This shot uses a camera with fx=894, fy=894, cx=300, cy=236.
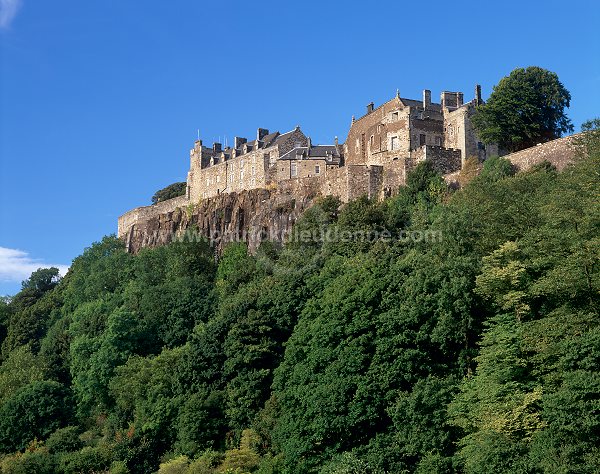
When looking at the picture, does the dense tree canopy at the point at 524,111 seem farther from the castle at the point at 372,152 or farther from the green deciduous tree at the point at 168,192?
the green deciduous tree at the point at 168,192

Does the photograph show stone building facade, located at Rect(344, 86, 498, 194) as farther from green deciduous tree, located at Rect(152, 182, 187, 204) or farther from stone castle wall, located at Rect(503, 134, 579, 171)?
green deciduous tree, located at Rect(152, 182, 187, 204)

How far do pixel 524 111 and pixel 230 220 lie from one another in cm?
2200

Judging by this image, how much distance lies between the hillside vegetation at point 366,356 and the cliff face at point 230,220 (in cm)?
421

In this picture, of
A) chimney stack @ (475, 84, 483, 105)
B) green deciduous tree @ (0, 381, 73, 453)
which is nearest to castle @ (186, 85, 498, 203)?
chimney stack @ (475, 84, 483, 105)

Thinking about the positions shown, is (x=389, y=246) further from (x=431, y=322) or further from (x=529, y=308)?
(x=529, y=308)

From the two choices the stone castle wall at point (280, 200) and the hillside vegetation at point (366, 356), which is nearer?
the hillside vegetation at point (366, 356)

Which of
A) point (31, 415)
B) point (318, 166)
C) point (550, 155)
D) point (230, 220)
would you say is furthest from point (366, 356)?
point (318, 166)

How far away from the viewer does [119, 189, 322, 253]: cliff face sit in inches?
2354

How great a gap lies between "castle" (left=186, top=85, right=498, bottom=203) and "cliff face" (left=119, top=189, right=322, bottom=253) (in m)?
2.15

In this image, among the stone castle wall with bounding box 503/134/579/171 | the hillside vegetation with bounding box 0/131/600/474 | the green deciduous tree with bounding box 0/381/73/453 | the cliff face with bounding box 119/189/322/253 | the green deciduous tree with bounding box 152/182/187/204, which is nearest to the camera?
the hillside vegetation with bounding box 0/131/600/474

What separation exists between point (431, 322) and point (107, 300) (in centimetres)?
3087

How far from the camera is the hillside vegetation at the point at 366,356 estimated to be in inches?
1256

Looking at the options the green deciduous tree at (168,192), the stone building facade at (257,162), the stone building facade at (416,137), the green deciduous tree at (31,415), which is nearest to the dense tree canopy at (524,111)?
the stone building facade at (416,137)

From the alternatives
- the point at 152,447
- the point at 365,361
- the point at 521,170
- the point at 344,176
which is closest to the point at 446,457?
the point at 365,361
